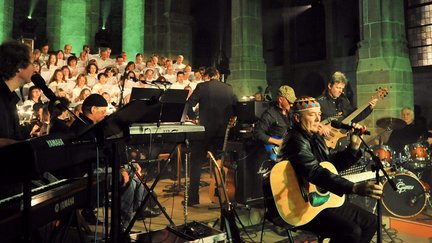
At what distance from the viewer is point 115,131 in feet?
8.29

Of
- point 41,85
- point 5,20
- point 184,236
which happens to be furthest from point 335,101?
point 5,20

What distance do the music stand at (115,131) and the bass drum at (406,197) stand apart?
172 inches

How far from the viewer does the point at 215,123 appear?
19.7ft

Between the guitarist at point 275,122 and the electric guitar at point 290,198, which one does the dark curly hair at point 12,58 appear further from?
the guitarist at point 275,122

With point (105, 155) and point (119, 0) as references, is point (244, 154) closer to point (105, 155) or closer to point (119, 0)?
point (105, 155)

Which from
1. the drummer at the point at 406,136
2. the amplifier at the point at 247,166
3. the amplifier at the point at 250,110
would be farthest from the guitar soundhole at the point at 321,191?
the drummer at the point at 406,136

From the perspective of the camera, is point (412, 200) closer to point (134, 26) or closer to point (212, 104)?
point (212, 104)

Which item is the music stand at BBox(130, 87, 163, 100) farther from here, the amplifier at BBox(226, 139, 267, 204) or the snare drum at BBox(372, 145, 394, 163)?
the snare drum at BBox(372, 145, 394, 163)

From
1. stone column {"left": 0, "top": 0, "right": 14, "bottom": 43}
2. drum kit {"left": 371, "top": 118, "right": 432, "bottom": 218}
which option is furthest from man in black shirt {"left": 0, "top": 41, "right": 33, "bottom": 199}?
stone column {"left": 0, "top": 0, "right": 14, "bottom": 43}

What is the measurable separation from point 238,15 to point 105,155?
1162 centimetres

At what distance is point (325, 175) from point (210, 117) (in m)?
3.24

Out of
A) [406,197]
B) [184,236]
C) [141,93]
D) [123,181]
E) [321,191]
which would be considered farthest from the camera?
[406,197]

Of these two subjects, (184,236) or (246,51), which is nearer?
(184,236)

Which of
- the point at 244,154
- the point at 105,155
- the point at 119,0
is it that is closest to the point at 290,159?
the point at 105,155
